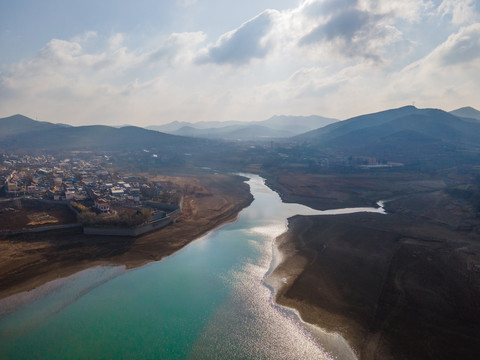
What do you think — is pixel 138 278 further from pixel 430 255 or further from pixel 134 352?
pixel 430 255

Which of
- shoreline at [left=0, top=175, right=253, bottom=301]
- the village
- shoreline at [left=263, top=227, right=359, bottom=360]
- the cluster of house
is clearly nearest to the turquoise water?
shoreline at [left=263, top=227, right=359, bottom=360]

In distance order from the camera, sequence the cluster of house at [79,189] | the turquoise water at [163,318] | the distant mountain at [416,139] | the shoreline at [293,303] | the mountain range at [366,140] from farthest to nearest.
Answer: the mountain range at [366,140], the distant mountain at [416,139], the cluster of house at [79,189], the shoreline at [293,303], the turquoise water at [163,318]

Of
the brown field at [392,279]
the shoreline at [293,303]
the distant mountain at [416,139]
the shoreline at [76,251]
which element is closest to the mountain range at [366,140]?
the distant mountain at [416,139]

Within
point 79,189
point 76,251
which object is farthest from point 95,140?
point 76,251

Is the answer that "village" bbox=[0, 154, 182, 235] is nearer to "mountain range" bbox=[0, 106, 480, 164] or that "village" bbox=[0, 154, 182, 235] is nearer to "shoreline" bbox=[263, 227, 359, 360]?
"shoreline" bbox=[263, 227, 359, 360]

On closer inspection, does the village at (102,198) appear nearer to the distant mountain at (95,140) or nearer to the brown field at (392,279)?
the brown field at (392,279)
